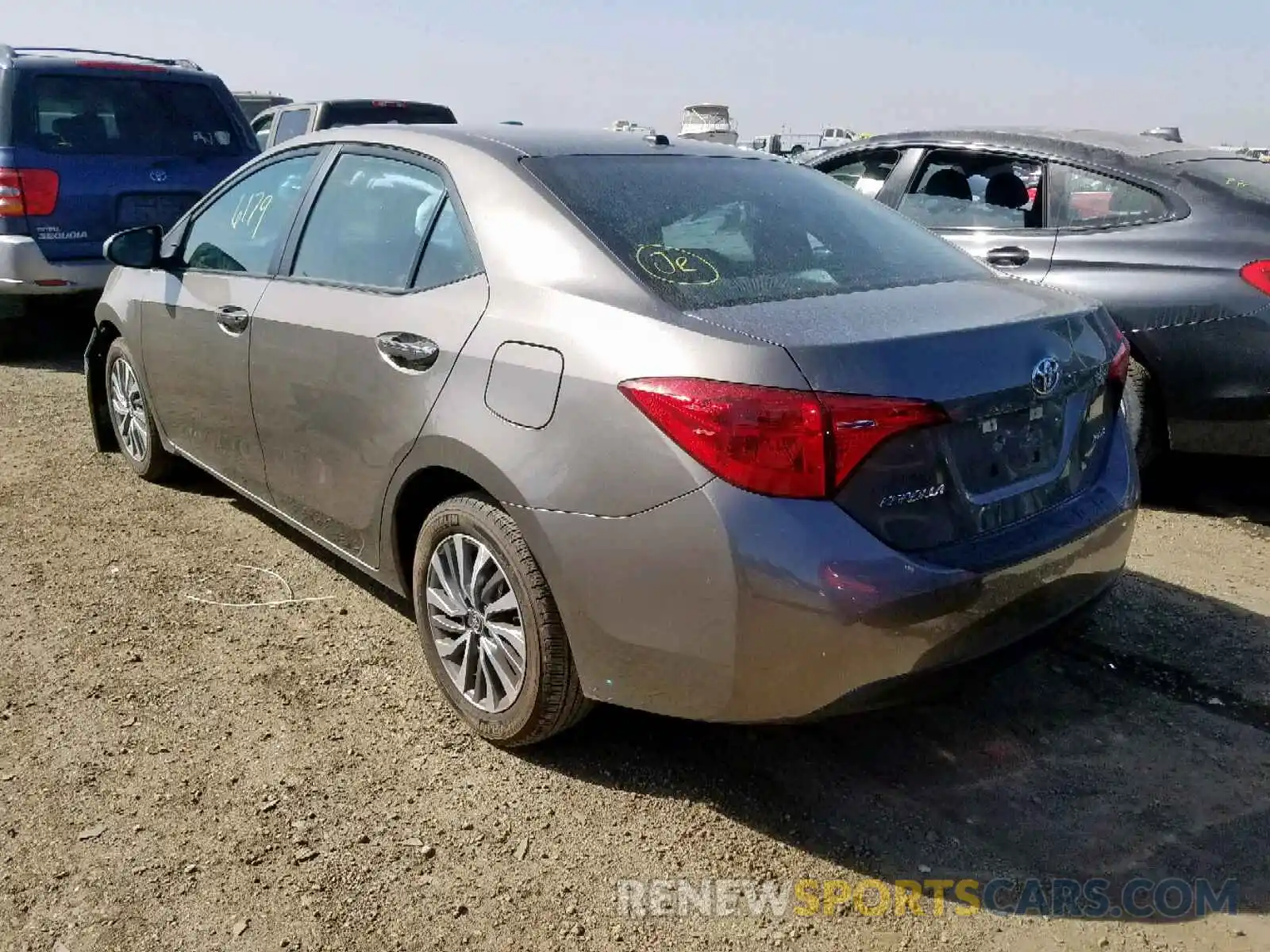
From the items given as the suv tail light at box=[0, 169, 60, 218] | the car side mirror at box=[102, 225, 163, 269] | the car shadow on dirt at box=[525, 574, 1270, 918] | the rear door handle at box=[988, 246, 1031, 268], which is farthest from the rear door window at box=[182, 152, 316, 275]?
the suv tail light at box=[0, 169, 60, 218]

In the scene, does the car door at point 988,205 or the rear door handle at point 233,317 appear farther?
the car door at point 988,205

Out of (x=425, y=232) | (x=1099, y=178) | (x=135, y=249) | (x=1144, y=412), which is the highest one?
(x=1099, y=178)

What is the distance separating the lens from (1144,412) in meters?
4.87

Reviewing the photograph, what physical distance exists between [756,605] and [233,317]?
238 cm

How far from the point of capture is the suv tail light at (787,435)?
2.30 metres

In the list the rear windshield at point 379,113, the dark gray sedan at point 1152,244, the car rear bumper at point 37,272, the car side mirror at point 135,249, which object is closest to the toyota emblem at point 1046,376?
the dark gray sedan at point 1152,244

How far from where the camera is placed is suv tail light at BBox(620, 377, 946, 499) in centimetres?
230

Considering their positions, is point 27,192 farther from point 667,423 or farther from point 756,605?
point 756,605

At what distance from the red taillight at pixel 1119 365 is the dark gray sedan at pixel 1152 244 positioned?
5.13ft

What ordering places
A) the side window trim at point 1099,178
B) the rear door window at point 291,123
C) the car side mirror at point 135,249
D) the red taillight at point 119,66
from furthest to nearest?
the rear door window at point 291,123, the red taillight at point 119,66, the side window trim at point 1099,178, the car side mirror at point 135,249

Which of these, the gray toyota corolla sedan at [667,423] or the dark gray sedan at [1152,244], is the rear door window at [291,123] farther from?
the gray toyota corolla sedan at [667,423]

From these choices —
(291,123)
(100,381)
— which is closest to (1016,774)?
(100,381)

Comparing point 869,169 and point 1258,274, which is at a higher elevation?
point 869,169

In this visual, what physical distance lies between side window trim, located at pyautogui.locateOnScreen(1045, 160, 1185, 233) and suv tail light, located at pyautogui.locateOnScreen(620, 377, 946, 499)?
3285mm
